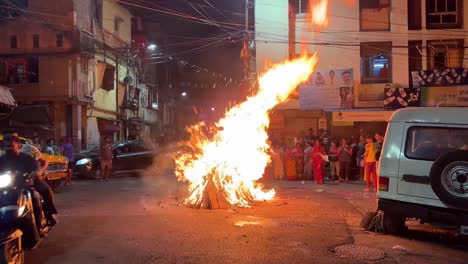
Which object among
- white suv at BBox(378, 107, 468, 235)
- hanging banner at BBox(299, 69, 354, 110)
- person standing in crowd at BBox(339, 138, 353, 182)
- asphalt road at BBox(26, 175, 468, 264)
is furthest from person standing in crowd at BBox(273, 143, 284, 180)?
white suv at BBox(378, 107, 468, 235)

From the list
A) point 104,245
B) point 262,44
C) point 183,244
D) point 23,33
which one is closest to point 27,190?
point 104,245

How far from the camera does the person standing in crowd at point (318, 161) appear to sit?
53.9 feet

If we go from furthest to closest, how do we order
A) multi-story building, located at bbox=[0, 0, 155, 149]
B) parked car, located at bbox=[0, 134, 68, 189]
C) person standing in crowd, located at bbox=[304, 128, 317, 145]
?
multi-story building, located at bbox=[0, 0, 155, 149]
person standing in crowd, located at bbox=[304, 128, 317, 145]
parked car, located at bbox=[0, 134, 68, 189]

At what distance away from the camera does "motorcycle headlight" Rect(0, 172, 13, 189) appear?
5.45m

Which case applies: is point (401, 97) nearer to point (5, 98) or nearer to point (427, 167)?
point (427, 167)

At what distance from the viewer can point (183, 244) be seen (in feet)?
23.3

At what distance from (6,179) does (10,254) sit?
3.12ft

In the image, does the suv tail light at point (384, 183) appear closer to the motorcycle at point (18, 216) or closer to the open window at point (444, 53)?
the motorcycle at point (18, 216)

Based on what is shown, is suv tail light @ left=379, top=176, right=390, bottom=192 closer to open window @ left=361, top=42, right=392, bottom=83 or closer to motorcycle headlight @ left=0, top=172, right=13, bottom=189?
motorcycle headlight @ left=0, top=172, right=13, bottom=189

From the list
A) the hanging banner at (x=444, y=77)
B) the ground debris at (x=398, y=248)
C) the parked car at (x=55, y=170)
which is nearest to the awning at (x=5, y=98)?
the parked car at (x=55, y=170)

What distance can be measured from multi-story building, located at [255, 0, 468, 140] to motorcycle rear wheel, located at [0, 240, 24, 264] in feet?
57.3

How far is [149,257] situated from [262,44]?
665 inches

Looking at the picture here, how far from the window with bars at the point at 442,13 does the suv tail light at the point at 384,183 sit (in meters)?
17.1

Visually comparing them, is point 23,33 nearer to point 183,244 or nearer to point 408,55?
point 408,55
